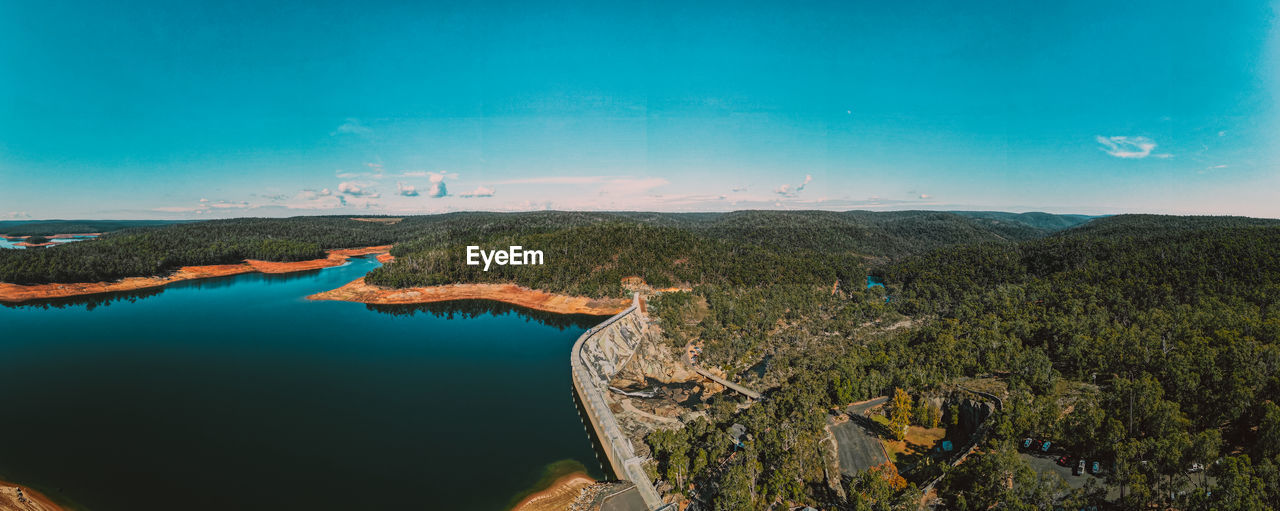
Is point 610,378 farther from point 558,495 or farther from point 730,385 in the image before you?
point 558,495

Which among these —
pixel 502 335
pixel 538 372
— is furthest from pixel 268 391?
pixel 502 335

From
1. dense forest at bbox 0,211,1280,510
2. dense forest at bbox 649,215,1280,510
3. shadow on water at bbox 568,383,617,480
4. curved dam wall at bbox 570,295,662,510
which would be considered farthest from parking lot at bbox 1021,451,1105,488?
shadow on water at bbox 568,383,617,480

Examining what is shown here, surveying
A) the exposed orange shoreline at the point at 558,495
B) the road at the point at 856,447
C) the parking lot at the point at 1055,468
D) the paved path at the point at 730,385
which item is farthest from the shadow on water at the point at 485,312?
the parking lot at the point at 1055,468

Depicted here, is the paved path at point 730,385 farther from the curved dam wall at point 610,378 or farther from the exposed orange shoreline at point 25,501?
the exposed orange shoreline at point 25,501

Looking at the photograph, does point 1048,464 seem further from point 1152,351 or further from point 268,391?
point 268,391

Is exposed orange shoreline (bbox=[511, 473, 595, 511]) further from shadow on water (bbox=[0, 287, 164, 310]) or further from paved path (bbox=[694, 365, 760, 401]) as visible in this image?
shadow on water (bbox=[0, 287, 164, 310])
